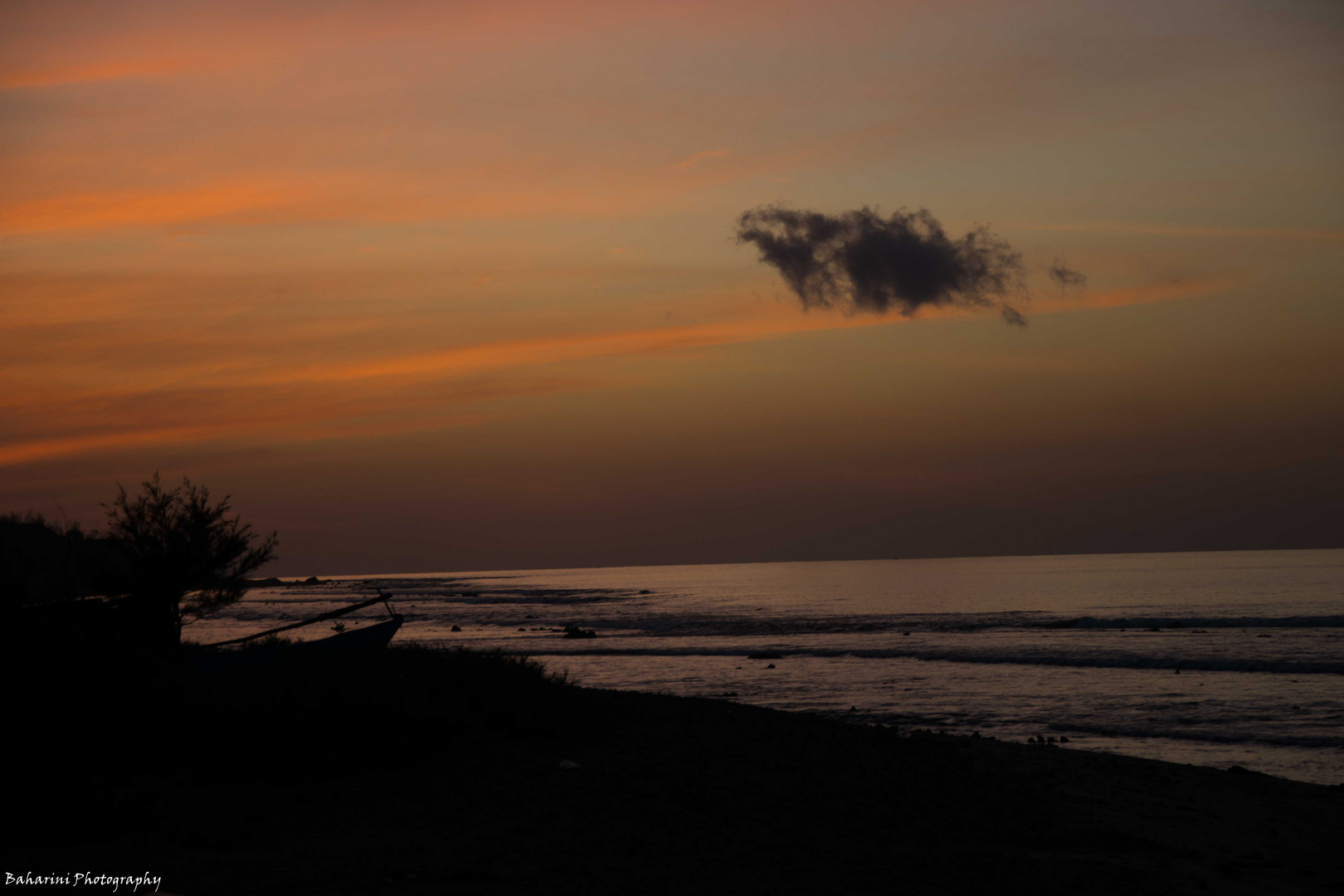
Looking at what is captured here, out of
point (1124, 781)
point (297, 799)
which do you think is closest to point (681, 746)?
point (297, 799)

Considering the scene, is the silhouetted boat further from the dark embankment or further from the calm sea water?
the calm sea water

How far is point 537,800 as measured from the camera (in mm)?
10469

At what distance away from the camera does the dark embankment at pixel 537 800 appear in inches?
319

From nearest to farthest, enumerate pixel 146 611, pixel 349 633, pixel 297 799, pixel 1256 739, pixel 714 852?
pixel 714 852, pixel 297 799, pixel 349 633, pixel 1256 739, pixel 146 611

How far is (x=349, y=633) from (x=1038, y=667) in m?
27.6

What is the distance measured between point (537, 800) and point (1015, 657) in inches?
1312

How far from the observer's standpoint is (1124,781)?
14062 mm

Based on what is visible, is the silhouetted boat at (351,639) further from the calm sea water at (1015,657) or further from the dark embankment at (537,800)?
the calm sea water at (1015,657)

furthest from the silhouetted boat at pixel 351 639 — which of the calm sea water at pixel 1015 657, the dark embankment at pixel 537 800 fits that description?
the calm sea water at pixel 1015 657

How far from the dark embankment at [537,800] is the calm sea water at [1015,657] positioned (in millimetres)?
7025

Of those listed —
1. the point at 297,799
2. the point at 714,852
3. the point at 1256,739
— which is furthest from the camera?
the point at 1256,739

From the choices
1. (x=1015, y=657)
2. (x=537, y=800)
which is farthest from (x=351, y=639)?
(x=1015, y=657)

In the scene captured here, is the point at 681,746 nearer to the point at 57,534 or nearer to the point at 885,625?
the point at 885,625

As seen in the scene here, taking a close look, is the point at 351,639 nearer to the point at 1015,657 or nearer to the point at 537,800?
the point at 537,800
